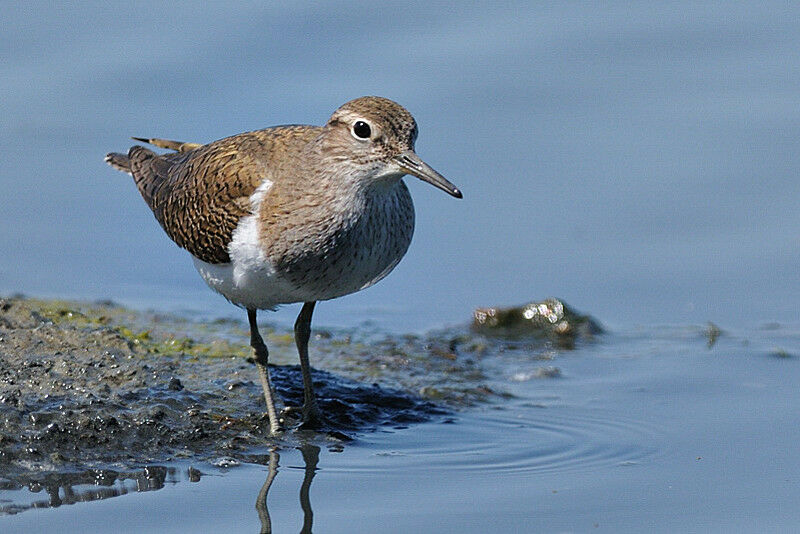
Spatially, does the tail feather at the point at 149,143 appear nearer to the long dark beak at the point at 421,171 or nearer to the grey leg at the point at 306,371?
the grey leg at the point at 306,371

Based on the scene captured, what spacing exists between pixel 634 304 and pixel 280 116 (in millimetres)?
3543

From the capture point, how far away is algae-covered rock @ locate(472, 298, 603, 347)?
9.55 metres

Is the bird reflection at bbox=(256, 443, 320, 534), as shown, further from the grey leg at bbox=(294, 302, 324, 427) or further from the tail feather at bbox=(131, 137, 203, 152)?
the tail feather at bbox=(131, 137, 203, 152)

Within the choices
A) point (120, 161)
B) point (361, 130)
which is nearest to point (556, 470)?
point (361, 130)

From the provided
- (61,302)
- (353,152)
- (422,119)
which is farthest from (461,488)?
(422,119)

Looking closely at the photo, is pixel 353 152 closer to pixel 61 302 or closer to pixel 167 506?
pixel 167 506

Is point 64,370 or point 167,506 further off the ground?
point 64,370

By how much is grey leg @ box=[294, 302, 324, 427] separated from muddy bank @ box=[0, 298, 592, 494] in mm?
112

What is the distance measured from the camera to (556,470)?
6.97 meters

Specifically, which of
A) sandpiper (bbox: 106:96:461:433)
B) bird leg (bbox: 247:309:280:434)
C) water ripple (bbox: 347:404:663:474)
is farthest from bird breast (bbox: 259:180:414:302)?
water ripple (bbox: 347:404:663:474)

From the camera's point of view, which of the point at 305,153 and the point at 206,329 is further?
the point at 206,329

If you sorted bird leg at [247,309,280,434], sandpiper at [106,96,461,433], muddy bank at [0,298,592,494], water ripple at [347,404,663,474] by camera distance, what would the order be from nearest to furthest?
A: 1. muddy bank at [0,298,592,494]
2. water ripple at [347,404,663,474]
3. sandpiper at [106,96,461,433]
4. bird leg at [247,309,280,434]

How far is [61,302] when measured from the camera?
31.3 ft

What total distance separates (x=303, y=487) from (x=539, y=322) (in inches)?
135
